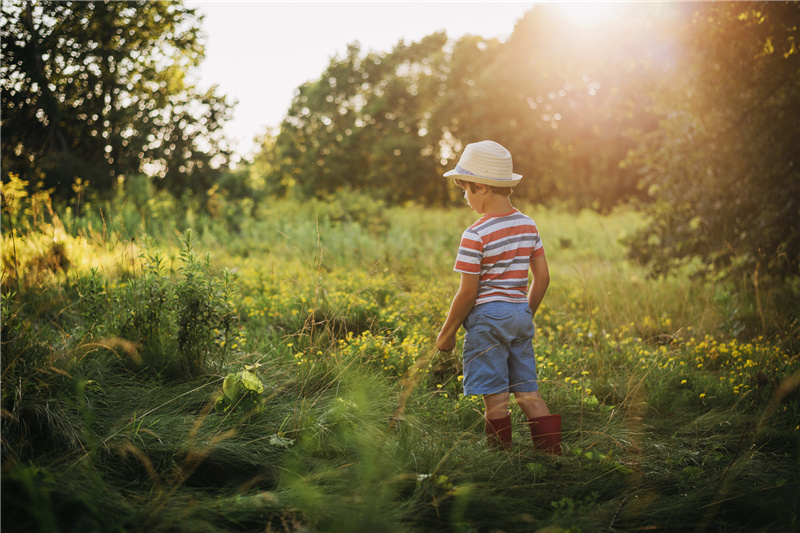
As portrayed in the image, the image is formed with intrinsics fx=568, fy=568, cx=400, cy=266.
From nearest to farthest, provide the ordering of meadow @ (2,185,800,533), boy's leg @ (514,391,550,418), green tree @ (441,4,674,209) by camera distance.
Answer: meadow @ (2,185,800,533)
boy's leg @ (514,391,550,418)
green tree @ (441,4,674,209)

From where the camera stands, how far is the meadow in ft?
7.50

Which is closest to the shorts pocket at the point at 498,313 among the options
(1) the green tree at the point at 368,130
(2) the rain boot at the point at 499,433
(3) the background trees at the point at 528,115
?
(2) the rain boot at the point at 499,433

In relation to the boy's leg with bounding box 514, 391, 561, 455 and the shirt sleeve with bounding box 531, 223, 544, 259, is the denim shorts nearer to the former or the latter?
the boy's leg with bounding box 514, 391, 561, 455

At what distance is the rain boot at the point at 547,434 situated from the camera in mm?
2961

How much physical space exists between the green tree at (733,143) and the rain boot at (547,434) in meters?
4.03

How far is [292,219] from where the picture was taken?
555 inches

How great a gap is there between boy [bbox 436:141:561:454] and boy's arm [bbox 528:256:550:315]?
103 millimetres

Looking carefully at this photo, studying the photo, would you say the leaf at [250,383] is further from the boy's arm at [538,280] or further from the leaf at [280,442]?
the boy's arm at [538,280]

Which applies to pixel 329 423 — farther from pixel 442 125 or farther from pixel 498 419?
pixel 442 125

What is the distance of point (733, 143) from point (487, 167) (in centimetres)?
527

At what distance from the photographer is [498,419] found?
9.65ft

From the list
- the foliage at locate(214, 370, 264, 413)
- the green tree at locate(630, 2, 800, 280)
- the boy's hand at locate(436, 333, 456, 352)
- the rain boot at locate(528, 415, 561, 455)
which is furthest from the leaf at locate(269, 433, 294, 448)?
the green tree at locate(630, 2, 800, 280)

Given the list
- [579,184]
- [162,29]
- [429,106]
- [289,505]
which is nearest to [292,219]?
[162,29]

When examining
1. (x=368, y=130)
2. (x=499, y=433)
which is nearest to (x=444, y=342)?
(x=499, y=433)
